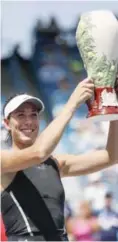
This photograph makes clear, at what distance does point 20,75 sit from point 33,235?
175 centimetres

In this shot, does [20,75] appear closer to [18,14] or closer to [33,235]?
[18,14]

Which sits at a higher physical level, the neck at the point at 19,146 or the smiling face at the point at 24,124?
the smiling face at the point at 24,124

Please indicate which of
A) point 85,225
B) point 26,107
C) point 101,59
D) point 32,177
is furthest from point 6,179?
point 85,225

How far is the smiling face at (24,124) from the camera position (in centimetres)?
120

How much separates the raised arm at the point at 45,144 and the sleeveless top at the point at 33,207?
5 cm

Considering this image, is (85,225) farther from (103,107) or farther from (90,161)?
(103,107)

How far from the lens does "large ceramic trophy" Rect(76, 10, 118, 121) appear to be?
4.06ft

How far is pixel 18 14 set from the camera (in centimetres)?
252

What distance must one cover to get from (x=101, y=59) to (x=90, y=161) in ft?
0.85

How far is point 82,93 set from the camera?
1155 mm

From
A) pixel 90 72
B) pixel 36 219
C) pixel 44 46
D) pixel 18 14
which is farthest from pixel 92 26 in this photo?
pixel 44 46

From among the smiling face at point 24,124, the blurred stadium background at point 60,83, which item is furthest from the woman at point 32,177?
the blurred stadium background at point 60,83

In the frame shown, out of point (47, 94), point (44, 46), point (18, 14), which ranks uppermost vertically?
point (18, 14)

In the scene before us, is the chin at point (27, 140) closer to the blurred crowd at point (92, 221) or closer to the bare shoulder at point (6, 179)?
the bare shoulder at point (6, 179)
